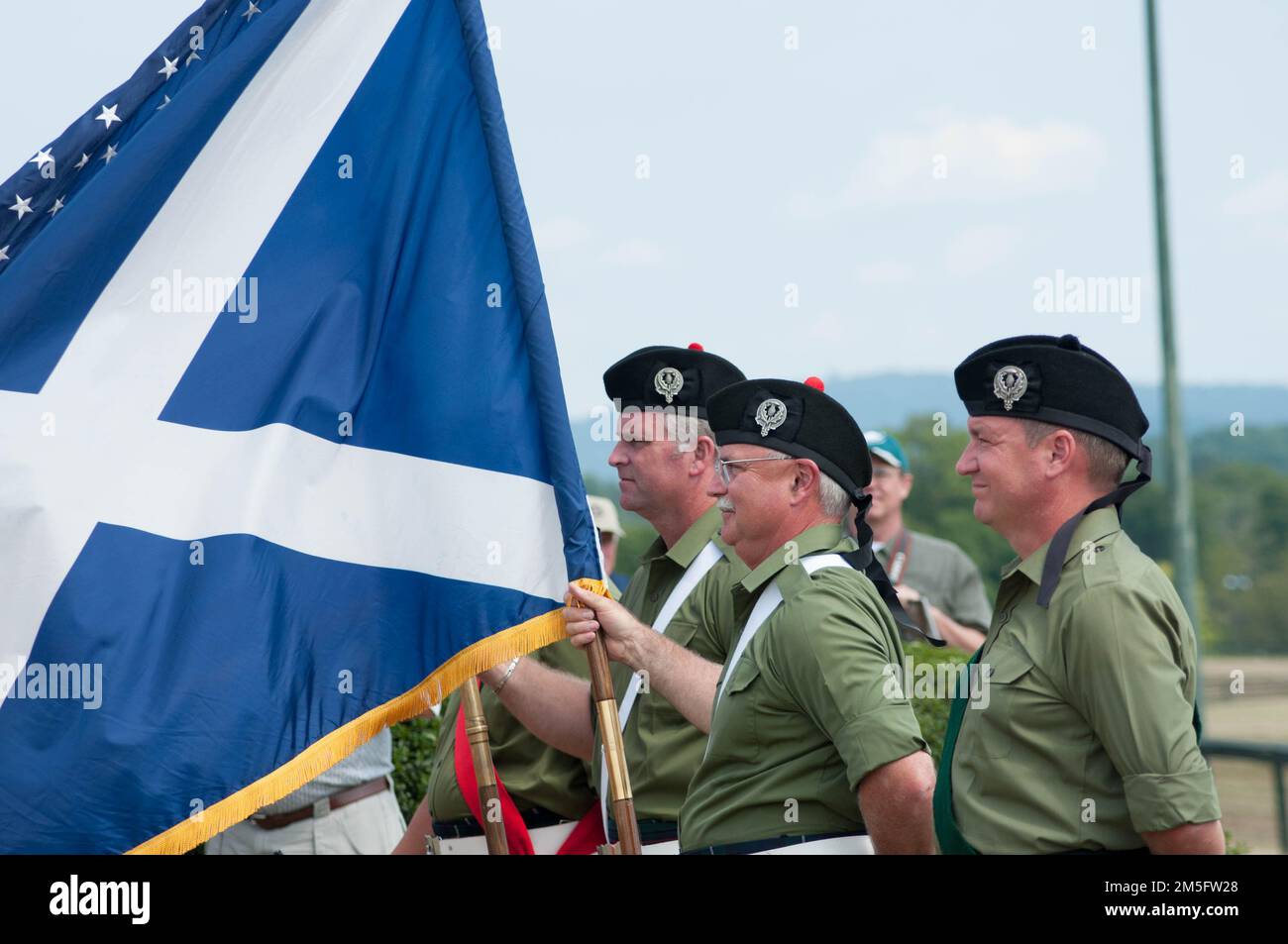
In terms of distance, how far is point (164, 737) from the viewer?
388 centimetres

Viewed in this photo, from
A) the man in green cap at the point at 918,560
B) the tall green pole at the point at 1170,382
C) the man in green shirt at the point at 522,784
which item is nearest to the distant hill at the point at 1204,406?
the tall green pole at the point at 1170,382

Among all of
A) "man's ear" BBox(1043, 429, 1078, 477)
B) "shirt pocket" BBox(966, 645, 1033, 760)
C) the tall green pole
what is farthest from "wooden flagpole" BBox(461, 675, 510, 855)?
the tall green pole

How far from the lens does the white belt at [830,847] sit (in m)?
3.75

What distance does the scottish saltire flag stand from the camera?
3906 mm

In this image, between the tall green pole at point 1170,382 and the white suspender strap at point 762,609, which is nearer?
the white suspender strap at point 762,609

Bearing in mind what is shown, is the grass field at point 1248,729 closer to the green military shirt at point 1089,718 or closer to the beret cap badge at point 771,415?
the green military shirt at point 1089,718

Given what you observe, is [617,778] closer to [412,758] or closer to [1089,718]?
[1089,718]

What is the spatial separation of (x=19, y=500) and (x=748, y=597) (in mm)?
1878

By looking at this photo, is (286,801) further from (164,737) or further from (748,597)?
(748,597)

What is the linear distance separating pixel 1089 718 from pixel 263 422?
2229mm

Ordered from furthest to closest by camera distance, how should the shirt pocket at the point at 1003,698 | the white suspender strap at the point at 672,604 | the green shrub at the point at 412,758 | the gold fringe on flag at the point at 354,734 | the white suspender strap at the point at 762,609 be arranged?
the green shrub at the point at 412,758
the white suspender strap at the point at 672,604
the white suspender strap at the point at 762,609
the gold fringe on flag at the point at 354,734
the shirt pocket at the point at 1003,698

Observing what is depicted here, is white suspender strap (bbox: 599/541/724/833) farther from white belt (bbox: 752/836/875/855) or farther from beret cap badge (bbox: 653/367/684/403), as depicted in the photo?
white belt (bbox: 752/836/875/855)

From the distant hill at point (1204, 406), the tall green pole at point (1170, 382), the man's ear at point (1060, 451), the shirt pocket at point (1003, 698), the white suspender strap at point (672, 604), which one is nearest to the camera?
the shirt pocket at point (1003, 698)

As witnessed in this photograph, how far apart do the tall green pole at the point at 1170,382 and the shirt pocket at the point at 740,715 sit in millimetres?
10077
